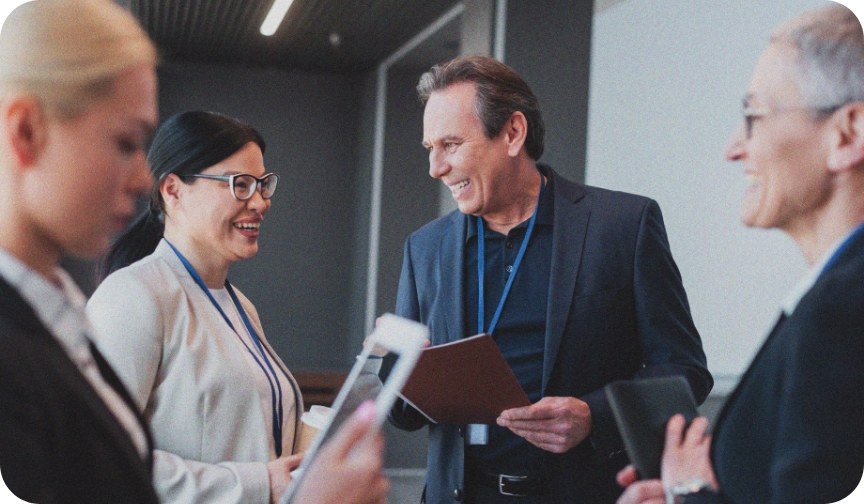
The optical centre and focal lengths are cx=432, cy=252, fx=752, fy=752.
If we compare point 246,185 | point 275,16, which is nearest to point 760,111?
point 246,185

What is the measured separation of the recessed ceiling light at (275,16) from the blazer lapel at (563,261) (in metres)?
3.86

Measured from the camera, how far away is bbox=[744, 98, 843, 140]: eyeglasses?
118cm

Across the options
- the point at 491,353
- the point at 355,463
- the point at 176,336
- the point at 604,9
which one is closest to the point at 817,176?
the point at 491,353

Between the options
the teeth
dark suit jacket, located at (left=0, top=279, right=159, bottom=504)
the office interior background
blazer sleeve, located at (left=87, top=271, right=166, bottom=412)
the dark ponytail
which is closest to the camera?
dark suit jacket, located at (left=0, top=279, right=159, bottom=504)

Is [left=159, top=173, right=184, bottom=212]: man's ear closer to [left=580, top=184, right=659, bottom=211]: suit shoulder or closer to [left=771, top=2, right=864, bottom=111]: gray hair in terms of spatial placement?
[left=580, top=184, right=659, bottom=211]: suit shoulder

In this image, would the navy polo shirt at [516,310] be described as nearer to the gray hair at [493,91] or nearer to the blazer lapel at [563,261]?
the blazer lapel at [563,261]

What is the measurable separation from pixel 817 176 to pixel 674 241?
3.13 meters

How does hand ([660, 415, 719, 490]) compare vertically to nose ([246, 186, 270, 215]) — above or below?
below

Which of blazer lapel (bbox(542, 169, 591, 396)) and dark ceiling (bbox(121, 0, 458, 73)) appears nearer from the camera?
blazer lapel (bbox(542, 169, 591, 396))

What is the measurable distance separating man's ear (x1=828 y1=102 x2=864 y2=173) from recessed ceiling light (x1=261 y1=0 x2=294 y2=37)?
4830 millimetres

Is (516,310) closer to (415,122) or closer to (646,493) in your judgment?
(646,493)

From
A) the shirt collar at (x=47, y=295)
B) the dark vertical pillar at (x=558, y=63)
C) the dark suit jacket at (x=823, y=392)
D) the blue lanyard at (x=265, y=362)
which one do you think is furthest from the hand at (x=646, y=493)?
the dark vertical pillar at (x=558, y=63)

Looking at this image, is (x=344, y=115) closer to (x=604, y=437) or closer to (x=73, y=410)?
(x=604, y=437)

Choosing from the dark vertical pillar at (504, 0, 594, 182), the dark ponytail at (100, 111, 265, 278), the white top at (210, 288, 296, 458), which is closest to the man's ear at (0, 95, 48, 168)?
the white top at (210, 288, 296, 458)
